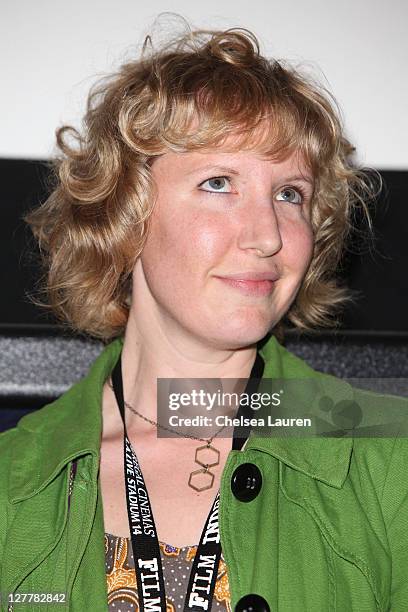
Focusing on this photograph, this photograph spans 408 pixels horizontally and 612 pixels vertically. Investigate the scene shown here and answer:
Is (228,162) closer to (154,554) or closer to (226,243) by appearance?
(226,243)

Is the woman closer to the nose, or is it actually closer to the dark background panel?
the nose

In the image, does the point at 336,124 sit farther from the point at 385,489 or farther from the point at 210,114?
the point at 385,489

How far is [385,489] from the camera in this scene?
1696mm

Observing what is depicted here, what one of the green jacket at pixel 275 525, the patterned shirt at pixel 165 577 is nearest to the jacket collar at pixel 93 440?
the green jacket at pixel 275 525

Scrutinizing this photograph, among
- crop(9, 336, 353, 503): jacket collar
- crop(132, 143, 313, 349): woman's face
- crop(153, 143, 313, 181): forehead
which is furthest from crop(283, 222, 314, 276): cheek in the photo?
crop(9, 336, 353, 503): jacket collar

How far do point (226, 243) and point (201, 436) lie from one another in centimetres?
42

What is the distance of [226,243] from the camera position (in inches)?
63.9

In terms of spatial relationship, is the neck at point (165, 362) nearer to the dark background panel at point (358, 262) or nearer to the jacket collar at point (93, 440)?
the jacket collar at point (93, 440)

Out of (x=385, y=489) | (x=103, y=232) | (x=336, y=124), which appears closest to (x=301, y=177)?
(x=336, y=124)

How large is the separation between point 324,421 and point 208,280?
1.21 feet

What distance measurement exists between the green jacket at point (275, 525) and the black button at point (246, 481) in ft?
0.03

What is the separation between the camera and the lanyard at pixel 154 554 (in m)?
1.56

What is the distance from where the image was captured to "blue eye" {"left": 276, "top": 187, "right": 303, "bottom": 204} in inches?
69.2

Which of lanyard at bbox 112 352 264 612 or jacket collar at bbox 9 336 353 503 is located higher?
jacket collar at bbox 9 336 353 503
